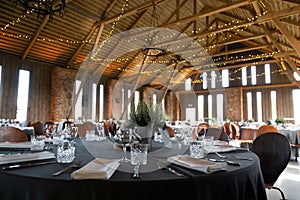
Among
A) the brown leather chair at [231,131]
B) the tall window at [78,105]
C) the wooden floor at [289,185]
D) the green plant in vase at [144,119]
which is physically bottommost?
the wooden floor at [289,185]

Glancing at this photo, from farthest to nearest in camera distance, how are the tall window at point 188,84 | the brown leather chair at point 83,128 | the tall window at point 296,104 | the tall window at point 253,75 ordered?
1. the tall window at point 188,84
2. the tall window at point 253,75
3. the tall window at point 296,104
4. the brown leather chair at point 83,128

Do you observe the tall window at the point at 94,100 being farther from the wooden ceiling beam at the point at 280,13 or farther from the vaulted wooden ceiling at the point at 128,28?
the wooden ceiling beam at the point at 280,13

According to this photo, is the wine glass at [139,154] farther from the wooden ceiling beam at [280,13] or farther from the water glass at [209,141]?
the wooden ceiling beam at [280,13]

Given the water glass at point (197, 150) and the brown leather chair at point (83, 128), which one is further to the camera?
the brown leather chair at point (83, 128)

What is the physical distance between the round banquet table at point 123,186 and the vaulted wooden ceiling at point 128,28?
19.1ft

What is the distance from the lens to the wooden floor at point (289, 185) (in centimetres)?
303

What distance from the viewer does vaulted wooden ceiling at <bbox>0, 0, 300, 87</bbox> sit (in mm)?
7050

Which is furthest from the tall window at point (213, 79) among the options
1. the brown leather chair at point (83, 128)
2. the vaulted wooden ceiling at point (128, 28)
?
the brown leather chair at point (83, 128)

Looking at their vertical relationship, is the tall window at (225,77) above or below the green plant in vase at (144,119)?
above

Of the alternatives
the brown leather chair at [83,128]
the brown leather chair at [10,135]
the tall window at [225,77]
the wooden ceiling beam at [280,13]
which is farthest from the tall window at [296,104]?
the brown leather chair at [10,135]

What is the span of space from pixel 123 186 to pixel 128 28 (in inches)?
390

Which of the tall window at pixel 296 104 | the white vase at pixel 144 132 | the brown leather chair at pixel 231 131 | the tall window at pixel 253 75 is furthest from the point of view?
the tall window at pixel 253 75

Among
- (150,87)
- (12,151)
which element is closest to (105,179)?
(12,151)

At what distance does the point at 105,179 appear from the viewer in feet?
3.13
